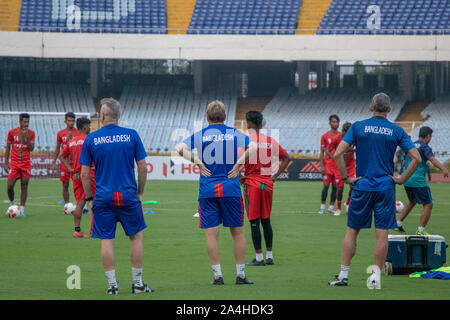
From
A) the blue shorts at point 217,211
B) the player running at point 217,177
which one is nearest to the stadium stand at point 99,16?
the player running at point 217,177

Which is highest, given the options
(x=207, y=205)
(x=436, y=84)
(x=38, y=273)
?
(x=436, y=84)

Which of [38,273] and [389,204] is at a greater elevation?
[389,204]

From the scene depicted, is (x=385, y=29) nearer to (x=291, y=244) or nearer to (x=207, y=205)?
(x=291, y=244)

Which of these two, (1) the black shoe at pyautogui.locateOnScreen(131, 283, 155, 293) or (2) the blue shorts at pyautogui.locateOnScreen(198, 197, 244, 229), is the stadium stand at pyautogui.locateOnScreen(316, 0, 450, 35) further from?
(1) the black shoe at pyautogui.locateOnScreen(131, 283, 155, 293)

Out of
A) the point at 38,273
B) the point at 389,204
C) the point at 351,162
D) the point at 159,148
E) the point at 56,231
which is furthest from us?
the point at 159,148

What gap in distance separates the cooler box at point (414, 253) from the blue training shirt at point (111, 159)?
343cm

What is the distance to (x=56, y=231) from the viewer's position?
15.0 meters

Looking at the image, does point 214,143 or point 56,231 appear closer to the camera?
point 214,143

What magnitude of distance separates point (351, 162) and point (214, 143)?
33.8 feet

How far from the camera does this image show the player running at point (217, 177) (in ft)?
29.1

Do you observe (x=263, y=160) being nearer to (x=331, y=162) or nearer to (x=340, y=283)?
(x=340, y=283)

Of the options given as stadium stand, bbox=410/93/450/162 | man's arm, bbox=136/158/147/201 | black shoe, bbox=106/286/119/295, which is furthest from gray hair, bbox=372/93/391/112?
stadium stand, bbox=410/93/450/162

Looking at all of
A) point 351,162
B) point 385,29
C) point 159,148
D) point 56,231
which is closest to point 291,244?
point 56,231
